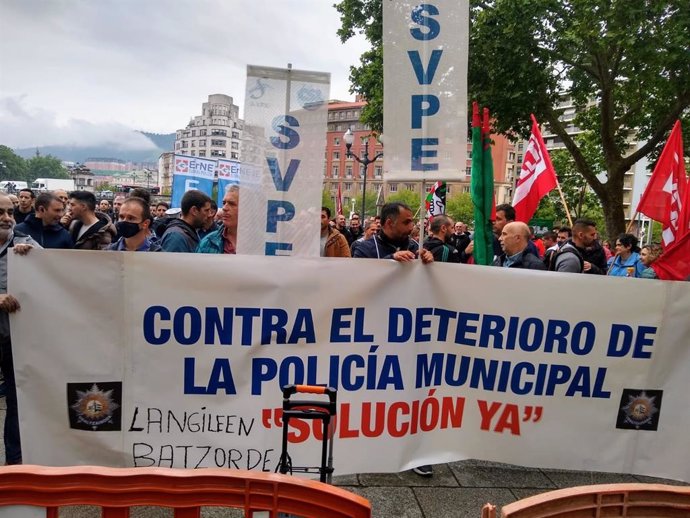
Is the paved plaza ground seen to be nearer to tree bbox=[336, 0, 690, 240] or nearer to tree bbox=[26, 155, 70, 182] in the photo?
tree bbox=[336, 0, 690, 240]

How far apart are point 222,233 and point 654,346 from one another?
307cm

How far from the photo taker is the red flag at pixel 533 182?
630 centimetres

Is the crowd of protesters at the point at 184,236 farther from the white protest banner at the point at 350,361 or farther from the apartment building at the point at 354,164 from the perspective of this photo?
the apartment building at the point at 354,164

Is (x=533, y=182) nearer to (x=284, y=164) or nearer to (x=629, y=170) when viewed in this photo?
(x=284, y=164)

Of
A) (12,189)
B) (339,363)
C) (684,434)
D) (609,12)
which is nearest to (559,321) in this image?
(684,434)

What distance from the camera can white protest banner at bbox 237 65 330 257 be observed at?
10.2 feet

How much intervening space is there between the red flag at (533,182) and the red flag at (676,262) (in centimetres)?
236

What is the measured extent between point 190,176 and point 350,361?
8581 millimetres

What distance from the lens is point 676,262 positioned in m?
3.80

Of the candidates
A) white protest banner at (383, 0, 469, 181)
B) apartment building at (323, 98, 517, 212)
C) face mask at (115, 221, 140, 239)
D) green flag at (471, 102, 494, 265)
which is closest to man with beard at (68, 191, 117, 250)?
face mask at (115, 221, 140, 239)

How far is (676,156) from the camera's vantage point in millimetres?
5426

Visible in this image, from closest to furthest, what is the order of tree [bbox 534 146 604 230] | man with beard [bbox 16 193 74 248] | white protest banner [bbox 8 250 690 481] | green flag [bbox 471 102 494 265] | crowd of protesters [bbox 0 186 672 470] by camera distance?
white protest banner [bbox 8 250 690 481]
crowd of protesters [bbox 0 186 672 470]
green flag [bbox 471 102 494 265]
man with beard [bbox 16 193 74 248]
tree [bbox 534 146 604 230]

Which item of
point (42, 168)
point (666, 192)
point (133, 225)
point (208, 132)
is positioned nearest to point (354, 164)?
point (208, 132)

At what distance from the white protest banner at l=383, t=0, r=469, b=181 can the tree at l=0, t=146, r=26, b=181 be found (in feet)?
446
